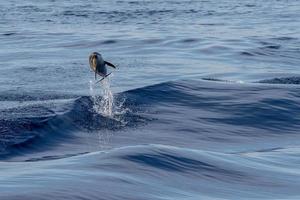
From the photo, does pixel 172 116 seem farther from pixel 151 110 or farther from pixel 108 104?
pixel 108 104

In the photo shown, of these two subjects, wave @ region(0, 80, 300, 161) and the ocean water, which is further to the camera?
wave @ region(0, 80, 300, 161)

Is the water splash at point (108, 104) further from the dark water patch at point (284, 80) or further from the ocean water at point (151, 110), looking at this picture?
the dark water patch at point (284, 80)

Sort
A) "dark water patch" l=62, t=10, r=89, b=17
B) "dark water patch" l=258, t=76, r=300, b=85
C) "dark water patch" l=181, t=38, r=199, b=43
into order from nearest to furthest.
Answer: "dark water patch" l=258, t=76, r=300, b=85, "dark water patch" l=181, t=38, r=199, b=43, "dark water patch" l=62, t=10, r=89, b=17

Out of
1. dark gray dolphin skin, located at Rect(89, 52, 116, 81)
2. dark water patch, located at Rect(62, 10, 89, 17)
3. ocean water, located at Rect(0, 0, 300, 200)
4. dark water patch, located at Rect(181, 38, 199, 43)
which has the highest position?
dark gray dolphin skin, located at Rect(89, 52, 116, 81)

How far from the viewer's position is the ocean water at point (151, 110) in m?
9.91

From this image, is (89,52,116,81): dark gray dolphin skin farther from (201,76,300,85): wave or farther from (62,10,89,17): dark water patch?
(62,10,89,17): dark water patch

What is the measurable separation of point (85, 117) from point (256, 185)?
554 centimetres

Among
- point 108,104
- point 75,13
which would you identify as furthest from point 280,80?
point 75,13

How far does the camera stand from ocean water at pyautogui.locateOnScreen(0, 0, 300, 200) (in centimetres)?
991

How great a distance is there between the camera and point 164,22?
112 ft

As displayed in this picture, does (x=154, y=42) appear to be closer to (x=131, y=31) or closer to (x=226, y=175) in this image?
(x=131, y=31)

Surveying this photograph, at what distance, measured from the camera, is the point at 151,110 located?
16.1 m

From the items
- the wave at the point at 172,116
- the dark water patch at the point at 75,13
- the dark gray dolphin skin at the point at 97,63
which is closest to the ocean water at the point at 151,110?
the wave at the point at 172,116

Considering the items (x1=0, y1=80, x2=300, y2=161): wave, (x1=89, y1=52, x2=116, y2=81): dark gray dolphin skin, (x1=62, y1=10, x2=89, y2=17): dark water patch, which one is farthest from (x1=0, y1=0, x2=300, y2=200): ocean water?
(x1=62, y1=10, x2=89, y2=17): dark water patch
